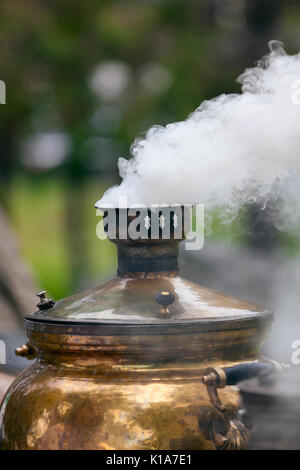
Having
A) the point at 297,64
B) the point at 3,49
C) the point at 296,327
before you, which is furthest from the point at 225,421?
the point at 3,49

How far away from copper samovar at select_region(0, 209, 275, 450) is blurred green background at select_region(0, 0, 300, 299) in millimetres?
6649

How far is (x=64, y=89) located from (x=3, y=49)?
975mm

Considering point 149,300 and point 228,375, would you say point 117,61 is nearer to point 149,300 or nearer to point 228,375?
point 149,300

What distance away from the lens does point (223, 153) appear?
2.94m

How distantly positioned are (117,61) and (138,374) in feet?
28.0

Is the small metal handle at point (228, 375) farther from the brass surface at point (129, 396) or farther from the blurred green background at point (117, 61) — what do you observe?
the blurred green background at point (117, 61)

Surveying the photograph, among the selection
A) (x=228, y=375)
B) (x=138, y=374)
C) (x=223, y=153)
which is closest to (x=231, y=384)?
(x=228, y=375)

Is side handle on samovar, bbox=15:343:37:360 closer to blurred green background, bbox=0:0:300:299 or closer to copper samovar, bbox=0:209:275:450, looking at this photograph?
copper samovar, bbox=0:209:275:450

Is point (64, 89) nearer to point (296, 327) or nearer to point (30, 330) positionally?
point (296, 327)

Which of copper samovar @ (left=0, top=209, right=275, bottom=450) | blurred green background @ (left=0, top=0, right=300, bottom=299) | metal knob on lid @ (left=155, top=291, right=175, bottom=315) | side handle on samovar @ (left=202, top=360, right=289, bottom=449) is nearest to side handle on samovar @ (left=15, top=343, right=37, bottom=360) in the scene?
copper samovar @ (left=0, top=209, right=275, bottom=450)

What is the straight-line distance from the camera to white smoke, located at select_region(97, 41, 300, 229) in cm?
288

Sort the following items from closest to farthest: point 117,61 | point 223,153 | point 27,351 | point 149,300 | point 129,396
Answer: point 129,396, point 149,300, point 27,351, point 223,153, point 117,61

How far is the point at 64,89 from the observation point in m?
10.8

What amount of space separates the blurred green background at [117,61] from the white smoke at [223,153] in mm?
6195
